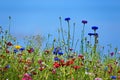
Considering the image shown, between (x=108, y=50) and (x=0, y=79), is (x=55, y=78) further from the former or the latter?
(x=108, y=50)

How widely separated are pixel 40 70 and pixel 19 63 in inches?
33.7

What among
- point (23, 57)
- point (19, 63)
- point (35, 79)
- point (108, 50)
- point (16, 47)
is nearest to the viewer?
point (35, 79)

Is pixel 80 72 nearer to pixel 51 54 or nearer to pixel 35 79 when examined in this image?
pixel 35 79

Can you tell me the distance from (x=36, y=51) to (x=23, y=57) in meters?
0.32

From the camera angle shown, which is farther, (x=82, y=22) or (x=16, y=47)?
(x=16, y=47)

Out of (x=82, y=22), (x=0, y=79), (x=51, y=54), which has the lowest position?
(x=0, y=79)

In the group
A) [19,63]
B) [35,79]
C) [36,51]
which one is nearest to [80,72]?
[35,79]

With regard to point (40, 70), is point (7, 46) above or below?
above

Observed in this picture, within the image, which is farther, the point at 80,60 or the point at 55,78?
the point at 80,60

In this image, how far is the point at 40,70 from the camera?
4.22m

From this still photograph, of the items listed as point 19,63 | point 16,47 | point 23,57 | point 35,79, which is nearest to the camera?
point 35,79

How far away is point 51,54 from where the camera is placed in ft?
17.9

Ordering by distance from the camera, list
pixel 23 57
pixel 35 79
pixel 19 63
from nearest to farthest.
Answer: pixel 35 79
pixel 19 63
pixel 23 57

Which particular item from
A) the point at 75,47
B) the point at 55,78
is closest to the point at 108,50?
the point at 75,47
